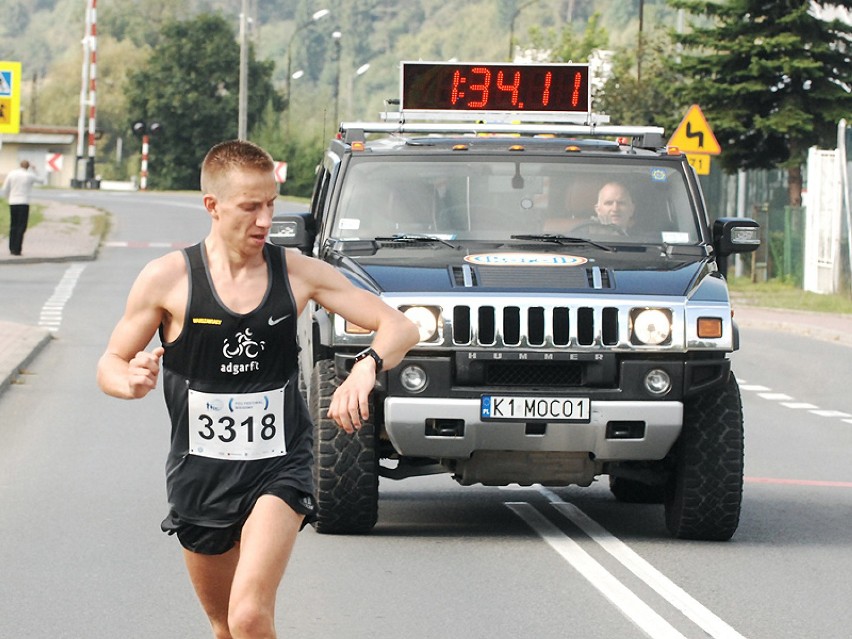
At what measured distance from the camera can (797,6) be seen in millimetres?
34031

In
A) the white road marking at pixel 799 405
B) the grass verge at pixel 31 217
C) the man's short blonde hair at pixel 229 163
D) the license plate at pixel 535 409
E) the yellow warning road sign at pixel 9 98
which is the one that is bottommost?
A: the white road marking at pixel 799 405

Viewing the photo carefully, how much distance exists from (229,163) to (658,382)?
418cm

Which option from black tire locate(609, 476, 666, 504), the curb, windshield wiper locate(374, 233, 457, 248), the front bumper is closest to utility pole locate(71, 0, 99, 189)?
the curb

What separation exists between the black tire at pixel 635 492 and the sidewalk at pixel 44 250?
6689mm

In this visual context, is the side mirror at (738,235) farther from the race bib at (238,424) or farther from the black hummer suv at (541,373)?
the race bib at (238,424)

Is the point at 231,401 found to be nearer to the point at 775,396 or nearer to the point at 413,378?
the point at 413,378

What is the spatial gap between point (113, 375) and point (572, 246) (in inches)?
202

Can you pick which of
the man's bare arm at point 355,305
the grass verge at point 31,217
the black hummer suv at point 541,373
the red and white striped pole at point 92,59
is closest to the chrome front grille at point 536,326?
the black hummer suv at point 541,373

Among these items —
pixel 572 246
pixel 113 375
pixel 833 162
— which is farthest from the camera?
pixel 833 162

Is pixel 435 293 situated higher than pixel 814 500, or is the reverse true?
pixel 435 293

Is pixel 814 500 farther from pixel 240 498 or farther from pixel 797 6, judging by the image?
pixel 797 6

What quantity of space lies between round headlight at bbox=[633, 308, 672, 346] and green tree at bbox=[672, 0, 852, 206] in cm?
2457

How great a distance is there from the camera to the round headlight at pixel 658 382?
9547mm

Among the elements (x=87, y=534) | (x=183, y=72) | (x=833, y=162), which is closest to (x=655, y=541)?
(x=87, y=534)
